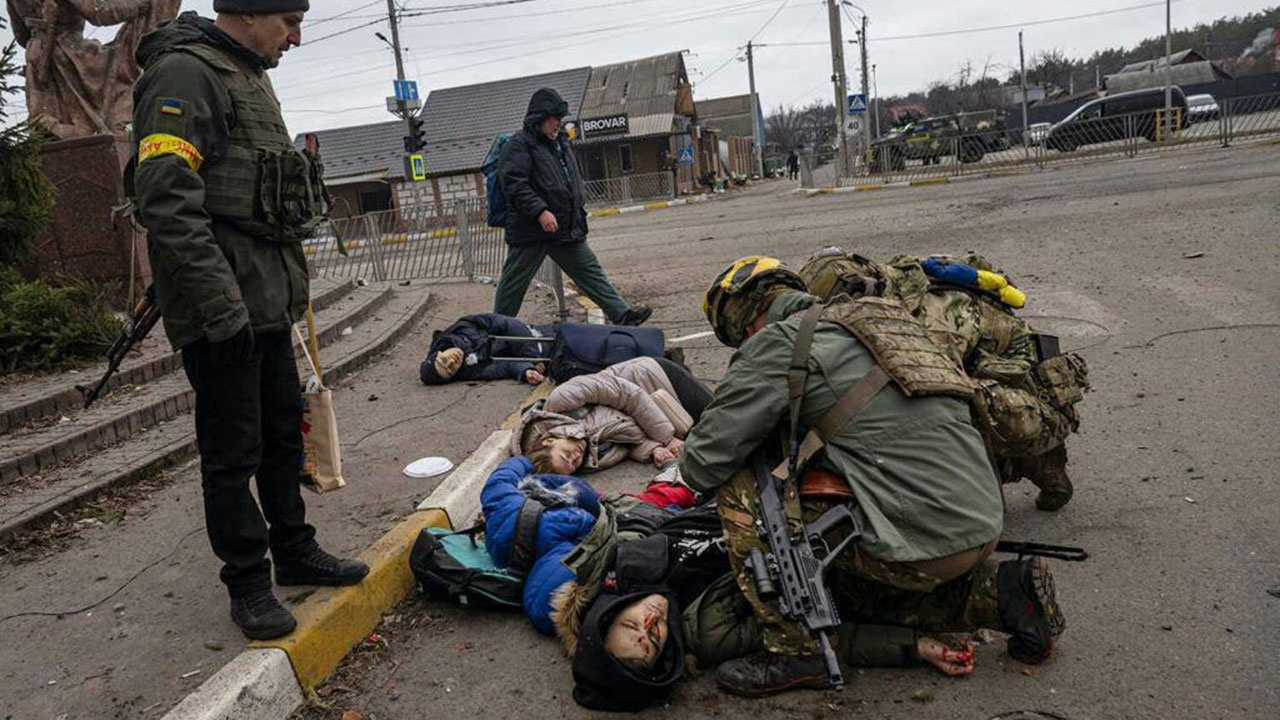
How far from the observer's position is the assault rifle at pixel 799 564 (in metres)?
2.62

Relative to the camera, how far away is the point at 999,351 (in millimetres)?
3816

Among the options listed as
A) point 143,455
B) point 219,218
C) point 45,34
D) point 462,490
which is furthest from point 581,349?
point 45,34

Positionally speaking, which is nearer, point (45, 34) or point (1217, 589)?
point (1217, 589)

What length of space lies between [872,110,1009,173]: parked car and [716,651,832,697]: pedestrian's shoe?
1042 inches

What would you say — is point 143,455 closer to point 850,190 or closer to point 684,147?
point 850,190

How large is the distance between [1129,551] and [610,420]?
2.60 m

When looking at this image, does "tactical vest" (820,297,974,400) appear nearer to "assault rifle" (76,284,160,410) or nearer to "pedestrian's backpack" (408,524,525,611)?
"pedestrian's backpack" (408,524,525,611)

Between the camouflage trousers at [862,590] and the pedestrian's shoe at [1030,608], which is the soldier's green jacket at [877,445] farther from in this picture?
the pedestrian's shoe at [1030,608]

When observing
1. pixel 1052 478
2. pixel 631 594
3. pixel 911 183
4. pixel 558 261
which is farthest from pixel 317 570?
pixel 911 183

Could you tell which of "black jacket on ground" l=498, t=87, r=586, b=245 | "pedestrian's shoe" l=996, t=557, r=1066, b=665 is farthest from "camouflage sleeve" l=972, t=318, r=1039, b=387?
"black jacket on ground" l=498, t=87, r=586, b=245

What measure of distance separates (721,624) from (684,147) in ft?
132

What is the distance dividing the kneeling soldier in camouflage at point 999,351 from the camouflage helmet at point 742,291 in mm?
419

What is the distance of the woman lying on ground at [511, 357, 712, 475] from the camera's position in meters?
4.75

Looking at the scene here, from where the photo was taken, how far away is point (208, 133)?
2781 millimetres
